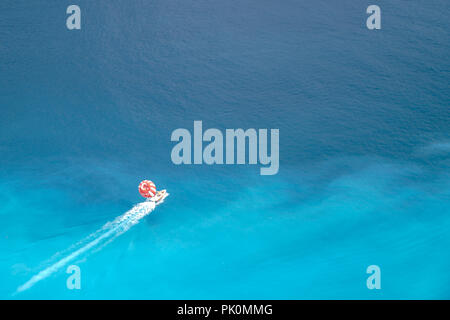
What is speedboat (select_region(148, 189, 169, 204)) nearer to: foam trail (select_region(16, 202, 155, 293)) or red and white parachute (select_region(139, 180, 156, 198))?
foam trail (select_region(16, 202, 155, 293))

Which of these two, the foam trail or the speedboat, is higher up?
the speedboat

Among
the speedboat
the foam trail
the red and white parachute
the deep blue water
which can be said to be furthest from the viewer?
the speedboat

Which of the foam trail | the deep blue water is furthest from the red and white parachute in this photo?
the deep blue water

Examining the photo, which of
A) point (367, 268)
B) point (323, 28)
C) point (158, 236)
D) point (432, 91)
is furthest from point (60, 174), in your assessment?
point (432, 91)

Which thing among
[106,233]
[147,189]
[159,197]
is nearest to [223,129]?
[159,197]

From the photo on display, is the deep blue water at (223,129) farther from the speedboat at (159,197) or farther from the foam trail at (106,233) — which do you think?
the speedboat at (159,197)

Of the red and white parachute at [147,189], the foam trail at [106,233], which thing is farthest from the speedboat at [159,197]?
the red and white parachute at [147,189]

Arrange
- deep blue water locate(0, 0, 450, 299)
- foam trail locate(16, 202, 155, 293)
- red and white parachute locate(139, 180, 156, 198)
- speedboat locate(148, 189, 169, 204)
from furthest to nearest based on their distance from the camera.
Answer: speedboat locate(148, 189, 169, 204), red and white parachute locate(139, 180, 156, 198), deep blue water locate(0, 0, 450, 299), foam trail locate(16, 202, 155, 293)
